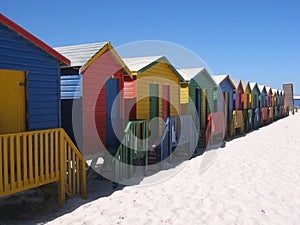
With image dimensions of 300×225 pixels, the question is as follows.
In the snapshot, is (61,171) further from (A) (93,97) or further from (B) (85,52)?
(B) (85,52)

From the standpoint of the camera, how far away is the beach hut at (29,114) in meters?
Result: 5.40

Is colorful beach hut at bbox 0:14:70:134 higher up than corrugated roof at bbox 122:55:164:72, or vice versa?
corrugated roof at bbox 122:55:164:72

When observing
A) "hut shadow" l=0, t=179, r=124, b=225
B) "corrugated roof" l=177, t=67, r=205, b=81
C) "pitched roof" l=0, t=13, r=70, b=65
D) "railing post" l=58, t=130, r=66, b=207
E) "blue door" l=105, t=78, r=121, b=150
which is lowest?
"hut shadow" l=0, t=179, r=124, b=225

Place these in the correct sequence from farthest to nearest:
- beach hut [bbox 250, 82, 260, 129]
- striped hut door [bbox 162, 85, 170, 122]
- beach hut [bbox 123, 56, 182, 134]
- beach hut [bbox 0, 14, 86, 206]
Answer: beach hut [bbox 250, 82, 260, 129] < striped hut door [bbox 162, 85, 170, 122] < beach hut [bbox 123, 56, 182, 134] < beach hut [bbox 0, 14, 86, 206]

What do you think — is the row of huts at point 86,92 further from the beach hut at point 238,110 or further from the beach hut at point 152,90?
the beach hut at point 238,110

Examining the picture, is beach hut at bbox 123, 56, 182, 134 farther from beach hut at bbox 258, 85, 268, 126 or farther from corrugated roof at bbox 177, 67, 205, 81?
beach hut at bbox 258, 85, 268, 126

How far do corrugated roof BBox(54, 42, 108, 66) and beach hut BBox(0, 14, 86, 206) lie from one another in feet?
3.49

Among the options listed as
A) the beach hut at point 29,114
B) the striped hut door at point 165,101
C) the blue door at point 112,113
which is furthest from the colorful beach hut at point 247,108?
the beach hut at point 29,114

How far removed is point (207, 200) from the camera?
6.60m

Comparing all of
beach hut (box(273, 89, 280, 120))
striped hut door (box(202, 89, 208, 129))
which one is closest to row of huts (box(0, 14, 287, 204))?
striped hut door (box(202, 89, 208, 129))

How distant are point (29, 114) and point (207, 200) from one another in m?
4.12

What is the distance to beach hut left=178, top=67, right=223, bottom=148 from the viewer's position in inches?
589

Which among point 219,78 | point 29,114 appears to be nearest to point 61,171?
point 29,114

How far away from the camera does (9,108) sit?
5742mm
